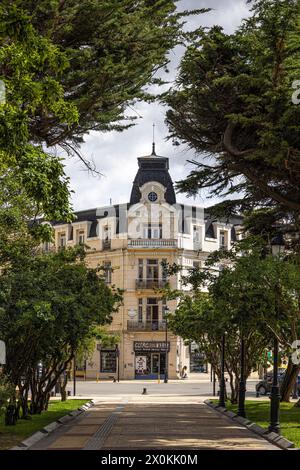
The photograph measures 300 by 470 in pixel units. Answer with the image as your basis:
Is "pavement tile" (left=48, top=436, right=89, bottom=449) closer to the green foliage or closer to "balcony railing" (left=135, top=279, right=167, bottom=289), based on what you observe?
the green foliage

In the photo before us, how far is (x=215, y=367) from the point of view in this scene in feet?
146

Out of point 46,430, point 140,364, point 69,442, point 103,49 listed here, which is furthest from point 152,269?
point 103,49

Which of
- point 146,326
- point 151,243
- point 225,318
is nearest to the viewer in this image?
point 225,318

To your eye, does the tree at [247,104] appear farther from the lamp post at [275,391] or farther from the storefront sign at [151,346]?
the storefront sign at [151,346]

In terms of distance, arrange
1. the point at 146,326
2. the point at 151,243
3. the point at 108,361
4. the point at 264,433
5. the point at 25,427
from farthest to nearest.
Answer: the point at 151,243, the point at 146,326, the point at 108,361, the point at 25,427, the point at 264,433

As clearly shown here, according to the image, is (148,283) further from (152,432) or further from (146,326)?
(152,432)

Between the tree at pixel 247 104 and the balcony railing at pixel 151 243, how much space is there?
2048 inches

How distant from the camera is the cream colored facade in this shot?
78.1 meters

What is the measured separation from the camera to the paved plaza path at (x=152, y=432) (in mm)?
19734

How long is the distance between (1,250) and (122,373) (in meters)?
54.8

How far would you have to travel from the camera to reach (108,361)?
258 feet

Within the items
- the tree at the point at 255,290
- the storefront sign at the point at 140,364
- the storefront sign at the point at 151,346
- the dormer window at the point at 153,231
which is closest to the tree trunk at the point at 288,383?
the tree at the point at 255,290

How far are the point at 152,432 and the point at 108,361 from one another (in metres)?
55.8
